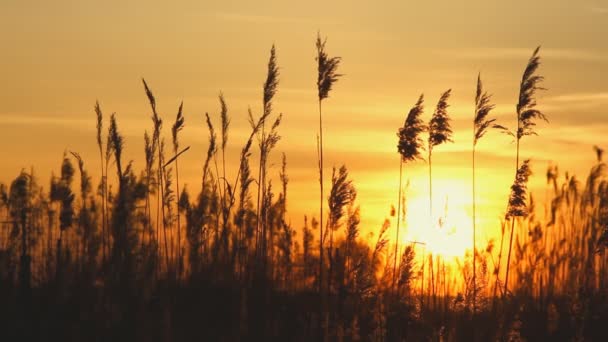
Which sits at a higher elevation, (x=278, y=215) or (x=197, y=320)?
(x=278, y=215)

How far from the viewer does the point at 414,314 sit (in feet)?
25.3

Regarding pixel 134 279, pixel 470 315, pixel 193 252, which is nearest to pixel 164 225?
pixel 193 252

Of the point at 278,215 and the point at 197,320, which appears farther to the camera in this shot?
the point at 278,215

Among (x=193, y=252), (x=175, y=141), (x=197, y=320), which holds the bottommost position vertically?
(x=197, y=320)

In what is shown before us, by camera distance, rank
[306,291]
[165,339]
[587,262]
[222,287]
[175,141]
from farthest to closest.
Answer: [587,262]
[306,291]
[175,141]
[222,287]
[165,339]

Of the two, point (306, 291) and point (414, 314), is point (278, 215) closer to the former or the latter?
point (306, 291)

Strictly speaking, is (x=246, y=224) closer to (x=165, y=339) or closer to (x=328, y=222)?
(x=328, y=222)

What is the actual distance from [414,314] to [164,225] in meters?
2.77

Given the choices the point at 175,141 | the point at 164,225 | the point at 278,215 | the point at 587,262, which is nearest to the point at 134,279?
the point at 164,225

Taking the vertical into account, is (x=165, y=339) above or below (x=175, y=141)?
below

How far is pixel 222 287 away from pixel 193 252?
1.96ft

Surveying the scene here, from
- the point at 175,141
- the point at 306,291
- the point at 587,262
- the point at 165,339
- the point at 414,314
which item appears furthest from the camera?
the point at 587,262

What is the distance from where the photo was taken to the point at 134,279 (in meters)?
7.75

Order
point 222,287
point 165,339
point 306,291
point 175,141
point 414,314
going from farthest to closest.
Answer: point 306,291
point 175,141
point 222,287
point 414,314
point 165,339
